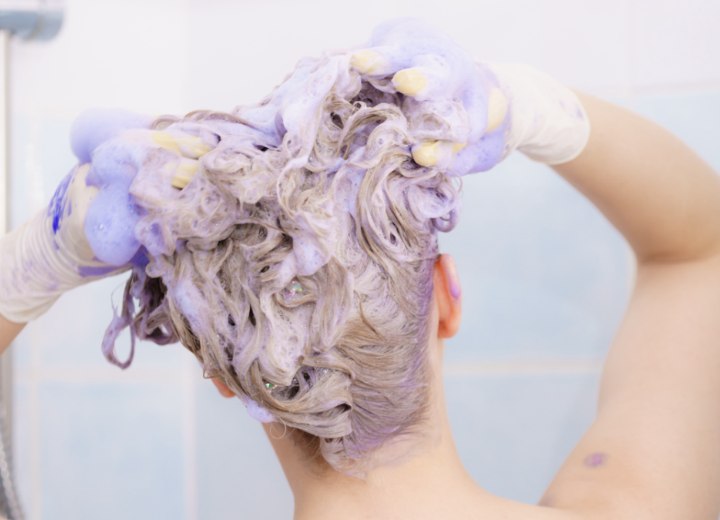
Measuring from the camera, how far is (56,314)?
4.42ft

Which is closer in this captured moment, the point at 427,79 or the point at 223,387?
the point at 427,79

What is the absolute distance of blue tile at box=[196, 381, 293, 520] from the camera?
52.7 inches

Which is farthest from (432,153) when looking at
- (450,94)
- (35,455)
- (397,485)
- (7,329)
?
(35,455)

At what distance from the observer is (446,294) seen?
759mm

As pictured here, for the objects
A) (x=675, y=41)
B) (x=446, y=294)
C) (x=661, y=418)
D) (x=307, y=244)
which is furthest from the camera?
(x=675, y=41)

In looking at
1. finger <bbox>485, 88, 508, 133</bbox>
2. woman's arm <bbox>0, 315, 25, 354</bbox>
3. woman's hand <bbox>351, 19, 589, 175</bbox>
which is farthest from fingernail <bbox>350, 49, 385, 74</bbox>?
woman's arm <bbox>0, 315, 25, 354</bbox>

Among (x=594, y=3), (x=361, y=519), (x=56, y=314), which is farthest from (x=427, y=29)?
(x=56, y=314)

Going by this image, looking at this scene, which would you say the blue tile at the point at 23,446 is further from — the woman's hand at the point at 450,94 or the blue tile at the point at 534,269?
the woman's hand at the point at 450,94

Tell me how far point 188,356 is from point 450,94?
0.81 m

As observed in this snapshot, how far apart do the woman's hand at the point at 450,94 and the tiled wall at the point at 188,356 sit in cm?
40

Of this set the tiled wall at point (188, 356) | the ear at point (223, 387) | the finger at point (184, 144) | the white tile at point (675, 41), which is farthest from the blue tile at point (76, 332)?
the white tile at point (675, 41)

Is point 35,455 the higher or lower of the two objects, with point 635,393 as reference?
lower

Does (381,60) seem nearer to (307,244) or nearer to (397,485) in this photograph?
(307,244)

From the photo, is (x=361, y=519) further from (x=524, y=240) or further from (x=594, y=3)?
(x=594, y=3)
